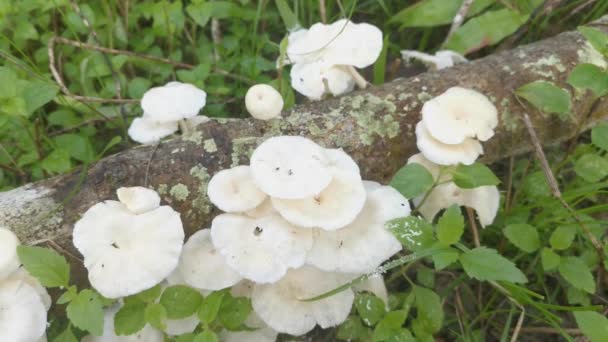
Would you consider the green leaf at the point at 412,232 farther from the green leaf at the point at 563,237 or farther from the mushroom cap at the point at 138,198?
the mushroom cap at the point at 138,198

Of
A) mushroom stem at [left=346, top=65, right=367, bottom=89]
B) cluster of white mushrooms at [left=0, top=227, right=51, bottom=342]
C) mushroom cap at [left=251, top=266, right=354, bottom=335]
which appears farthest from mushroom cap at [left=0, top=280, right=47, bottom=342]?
mushroom stem at [left=346, top=65, right=367, bottom=89]

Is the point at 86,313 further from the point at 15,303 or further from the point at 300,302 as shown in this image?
the point at 300,302

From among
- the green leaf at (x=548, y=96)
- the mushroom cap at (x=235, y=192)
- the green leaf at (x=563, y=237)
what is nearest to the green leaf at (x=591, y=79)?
the green leaf at (x=548, y=96)

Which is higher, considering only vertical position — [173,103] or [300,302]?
[173,103]

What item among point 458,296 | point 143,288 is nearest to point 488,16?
point 458,296

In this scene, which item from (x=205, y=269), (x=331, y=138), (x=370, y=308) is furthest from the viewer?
(x=331, y=138)

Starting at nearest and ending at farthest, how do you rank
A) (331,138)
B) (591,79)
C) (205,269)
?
1. (205,269)
2. (591,79)
3. (331,138)

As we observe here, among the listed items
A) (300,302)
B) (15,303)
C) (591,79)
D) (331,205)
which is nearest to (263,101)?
(331,205)
